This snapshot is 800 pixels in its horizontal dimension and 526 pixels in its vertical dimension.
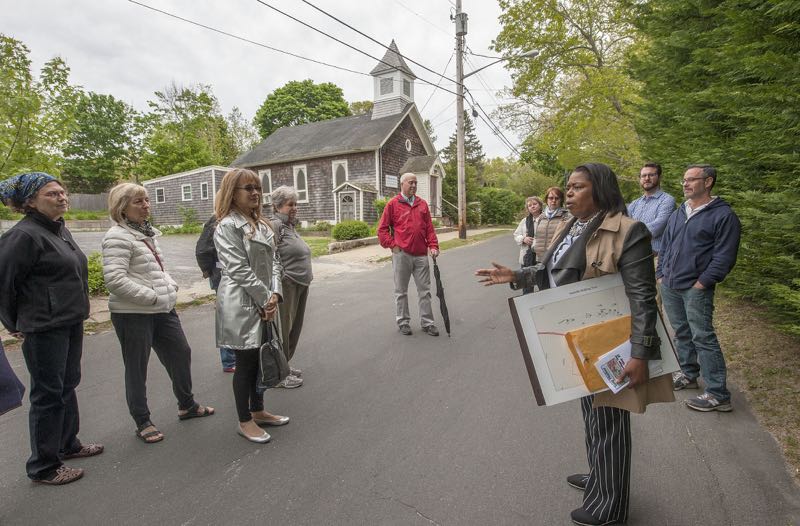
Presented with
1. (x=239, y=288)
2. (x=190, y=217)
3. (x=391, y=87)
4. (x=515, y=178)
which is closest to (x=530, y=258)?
(x=239, y=288)

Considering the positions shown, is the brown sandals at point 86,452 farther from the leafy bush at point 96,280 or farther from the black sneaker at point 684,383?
the leafy bush at point 96,280

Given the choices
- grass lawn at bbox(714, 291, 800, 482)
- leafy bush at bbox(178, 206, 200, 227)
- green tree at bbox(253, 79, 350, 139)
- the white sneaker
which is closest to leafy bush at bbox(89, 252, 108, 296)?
the white sneaker

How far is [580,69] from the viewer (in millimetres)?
16766

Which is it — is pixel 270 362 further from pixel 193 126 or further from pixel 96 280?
pixel 193 126

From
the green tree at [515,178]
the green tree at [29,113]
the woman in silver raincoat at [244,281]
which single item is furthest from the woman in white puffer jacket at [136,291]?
the green tree at [515,178]

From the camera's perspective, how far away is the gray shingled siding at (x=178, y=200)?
1140 inches

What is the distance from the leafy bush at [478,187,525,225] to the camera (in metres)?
34.7

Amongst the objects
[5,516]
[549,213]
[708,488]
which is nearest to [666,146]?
[549,213]

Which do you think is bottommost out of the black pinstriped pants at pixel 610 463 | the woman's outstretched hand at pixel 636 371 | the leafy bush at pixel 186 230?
the black pinstriped pants at pixel 610 463

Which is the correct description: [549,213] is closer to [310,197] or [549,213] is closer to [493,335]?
[493,335]

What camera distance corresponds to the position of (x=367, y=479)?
8.74 feet

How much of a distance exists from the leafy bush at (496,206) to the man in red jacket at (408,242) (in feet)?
95.9

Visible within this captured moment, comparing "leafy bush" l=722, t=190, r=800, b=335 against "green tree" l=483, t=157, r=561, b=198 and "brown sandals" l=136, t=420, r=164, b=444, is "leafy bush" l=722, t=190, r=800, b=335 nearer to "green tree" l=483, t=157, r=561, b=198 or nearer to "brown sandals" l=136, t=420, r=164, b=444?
"brown sandals" l=136, t=420, r=164, b=444

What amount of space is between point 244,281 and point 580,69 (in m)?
17.9
